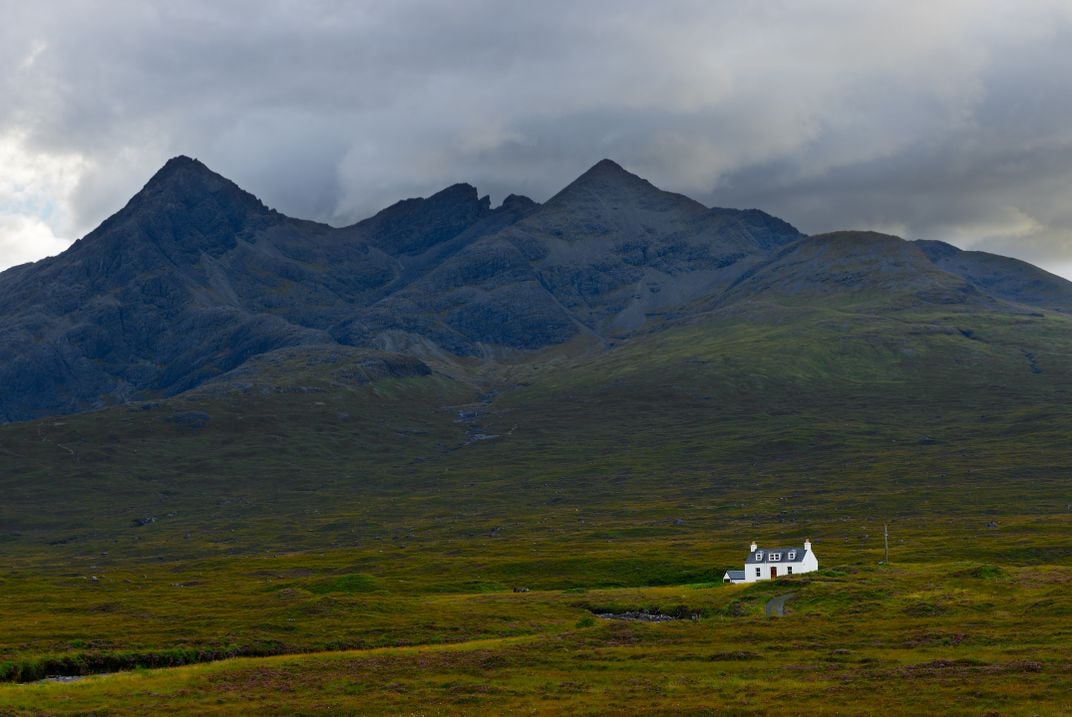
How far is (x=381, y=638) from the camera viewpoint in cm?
9425

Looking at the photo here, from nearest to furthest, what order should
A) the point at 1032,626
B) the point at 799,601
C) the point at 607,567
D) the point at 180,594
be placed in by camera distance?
the point at 1032,626, the point at 799,601, the point at 180,594, the point at 607,567

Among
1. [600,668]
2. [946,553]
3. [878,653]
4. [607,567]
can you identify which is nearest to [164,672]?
[600,668]

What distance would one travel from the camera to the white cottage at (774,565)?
140 meters

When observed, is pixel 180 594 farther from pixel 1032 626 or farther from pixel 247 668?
pixel 1032 626

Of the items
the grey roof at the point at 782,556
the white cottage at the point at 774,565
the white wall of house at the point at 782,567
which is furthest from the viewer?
the grey roof at the point at 782,556

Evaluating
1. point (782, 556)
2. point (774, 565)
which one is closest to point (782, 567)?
point (774, 565)

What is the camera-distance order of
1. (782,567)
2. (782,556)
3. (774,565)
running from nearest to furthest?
(782,567) < (774,565) < (782,556)

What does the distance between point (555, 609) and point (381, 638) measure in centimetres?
2507

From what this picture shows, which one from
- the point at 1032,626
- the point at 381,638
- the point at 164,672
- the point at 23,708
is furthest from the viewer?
A: the point at 381,638

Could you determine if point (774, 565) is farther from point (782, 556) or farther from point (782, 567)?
point (782, 556)

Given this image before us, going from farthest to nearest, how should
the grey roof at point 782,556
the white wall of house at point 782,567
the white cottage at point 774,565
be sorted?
the grey roof at point 782,556, the white cottage at point 774,565, the white wall of house at point 782,567

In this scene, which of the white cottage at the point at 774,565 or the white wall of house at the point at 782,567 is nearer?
the white wall of house at the point at 782,567

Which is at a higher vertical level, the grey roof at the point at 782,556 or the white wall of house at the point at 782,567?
the grey roof at the point at 782,556

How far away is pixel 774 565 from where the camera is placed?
141875mm
